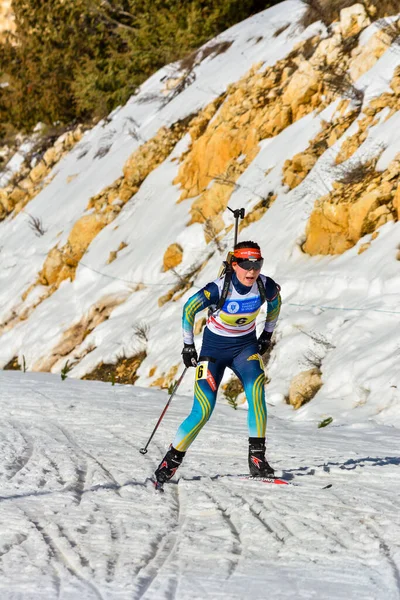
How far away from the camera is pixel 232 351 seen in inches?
262

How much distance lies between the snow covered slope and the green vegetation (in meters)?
1.44

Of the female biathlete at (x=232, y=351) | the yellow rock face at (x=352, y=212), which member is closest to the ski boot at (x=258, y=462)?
the female biathlete at (x=232, y=351)

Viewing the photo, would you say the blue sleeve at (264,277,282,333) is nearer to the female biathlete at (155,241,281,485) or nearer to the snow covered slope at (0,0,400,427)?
→ the female biathlete at (155,241,281,485)

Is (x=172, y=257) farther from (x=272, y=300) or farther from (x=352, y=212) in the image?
(x=272, y=300)

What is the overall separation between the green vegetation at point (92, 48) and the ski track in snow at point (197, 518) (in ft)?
71.8

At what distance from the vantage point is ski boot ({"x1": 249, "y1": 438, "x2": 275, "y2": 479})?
6.45 m

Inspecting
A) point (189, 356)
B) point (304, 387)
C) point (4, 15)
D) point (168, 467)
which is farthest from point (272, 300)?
point (4, 15)

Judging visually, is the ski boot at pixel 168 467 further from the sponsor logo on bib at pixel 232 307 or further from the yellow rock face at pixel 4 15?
the yellow rock face at pixel 4 15

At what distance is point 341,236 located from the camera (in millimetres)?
13289

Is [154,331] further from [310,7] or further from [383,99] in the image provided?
[310,7]

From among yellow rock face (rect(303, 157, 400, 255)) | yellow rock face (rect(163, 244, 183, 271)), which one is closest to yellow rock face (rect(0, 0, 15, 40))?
yellow rock face (rect(163, 244, 183, 271))

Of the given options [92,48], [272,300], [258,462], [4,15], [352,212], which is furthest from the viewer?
[4,15]

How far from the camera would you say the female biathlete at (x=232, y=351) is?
6.38m

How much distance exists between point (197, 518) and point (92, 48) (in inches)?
1184
